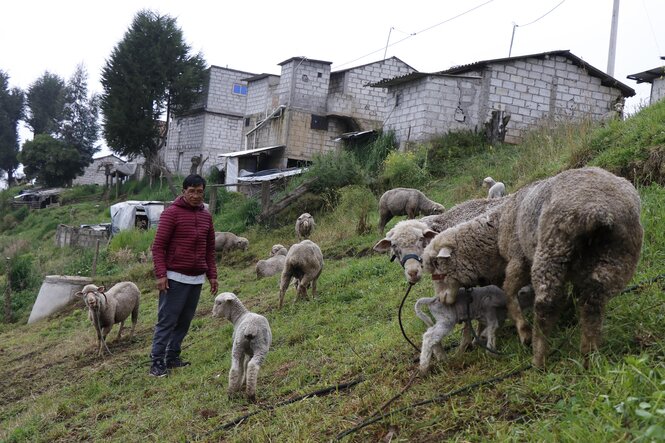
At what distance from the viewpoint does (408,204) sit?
15.3m

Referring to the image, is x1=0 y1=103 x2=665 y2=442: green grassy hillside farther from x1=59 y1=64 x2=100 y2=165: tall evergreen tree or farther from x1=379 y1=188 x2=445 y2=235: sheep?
x1=59 y1=64 x2=100 y2=165: tall evergreen tree

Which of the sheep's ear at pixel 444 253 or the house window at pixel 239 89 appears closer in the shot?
the sheep's ear at pixel 444 253

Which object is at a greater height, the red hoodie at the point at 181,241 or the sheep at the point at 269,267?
the red hoodie at the point at 181,241

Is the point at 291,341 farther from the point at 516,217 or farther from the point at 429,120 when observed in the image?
the point at 429,120

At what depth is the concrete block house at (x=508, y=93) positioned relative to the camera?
25297 millimetres

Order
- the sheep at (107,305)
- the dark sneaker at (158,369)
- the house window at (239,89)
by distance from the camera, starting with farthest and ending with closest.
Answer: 1. the house window at (239,89)
2. the sheep at (107,305)
3. the dark sneaker at (158,369)

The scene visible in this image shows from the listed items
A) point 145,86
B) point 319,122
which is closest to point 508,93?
point 319,122

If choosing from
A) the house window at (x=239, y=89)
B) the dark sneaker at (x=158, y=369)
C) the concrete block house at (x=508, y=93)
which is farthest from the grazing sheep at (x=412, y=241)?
the house window at (x=239, y=89)

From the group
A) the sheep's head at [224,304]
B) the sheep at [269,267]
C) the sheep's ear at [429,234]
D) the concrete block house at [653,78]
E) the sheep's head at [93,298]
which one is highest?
the concrete block house at [653,78]

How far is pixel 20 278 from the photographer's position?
2230 centimetres

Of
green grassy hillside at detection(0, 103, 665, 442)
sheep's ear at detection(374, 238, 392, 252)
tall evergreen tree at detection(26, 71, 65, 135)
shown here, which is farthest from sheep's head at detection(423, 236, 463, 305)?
tall evergreen tree at detection(26, 71, 65, 135)

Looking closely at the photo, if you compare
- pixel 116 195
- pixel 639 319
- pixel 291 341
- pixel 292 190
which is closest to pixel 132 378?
pixel 291 341

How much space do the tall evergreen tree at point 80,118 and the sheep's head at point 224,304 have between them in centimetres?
5781

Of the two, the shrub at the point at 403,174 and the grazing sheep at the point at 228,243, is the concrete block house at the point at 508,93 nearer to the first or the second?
the shrub at the point at 403,174
